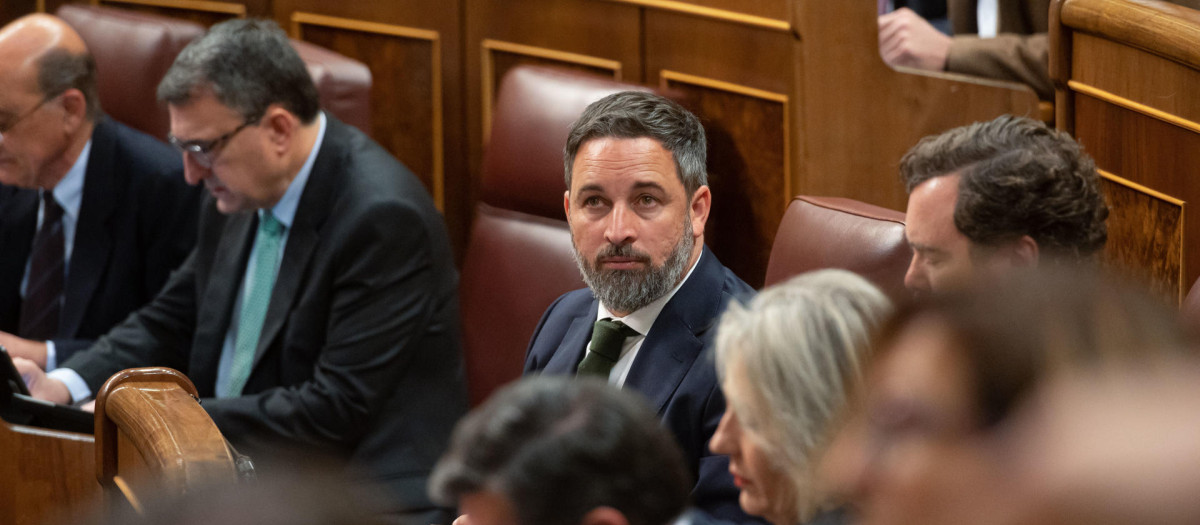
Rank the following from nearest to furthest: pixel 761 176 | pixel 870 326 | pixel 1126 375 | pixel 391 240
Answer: pixel 1126 375 < pixel 870 326 < pixel 391 240 < pixel 761 176

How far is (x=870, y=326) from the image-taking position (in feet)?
2.52

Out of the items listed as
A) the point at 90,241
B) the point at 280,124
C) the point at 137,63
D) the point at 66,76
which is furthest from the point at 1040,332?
the point at 137,63

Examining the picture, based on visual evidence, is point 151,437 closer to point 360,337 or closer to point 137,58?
point 360,337

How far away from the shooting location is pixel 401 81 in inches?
116

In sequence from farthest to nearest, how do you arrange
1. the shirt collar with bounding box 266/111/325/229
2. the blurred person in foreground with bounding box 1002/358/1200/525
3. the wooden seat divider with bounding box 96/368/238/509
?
the shirt collar with bounding box 266/111/325/229
the wooden seat divider with bounding box 96/368/238/509
the blurred person in foreground with bounding box 1002/358/1200/525

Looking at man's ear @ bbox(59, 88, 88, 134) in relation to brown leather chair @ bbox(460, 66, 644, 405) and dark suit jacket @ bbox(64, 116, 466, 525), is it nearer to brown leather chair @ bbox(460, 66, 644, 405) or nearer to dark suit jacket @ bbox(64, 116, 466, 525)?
dark suit jacket @ bbox(64, 116, 466, 525)

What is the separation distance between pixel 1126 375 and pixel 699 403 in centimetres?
89

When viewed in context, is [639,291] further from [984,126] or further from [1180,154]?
[1180,154]

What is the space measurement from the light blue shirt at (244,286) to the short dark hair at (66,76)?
56 centimetres

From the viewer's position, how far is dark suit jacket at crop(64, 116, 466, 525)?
1924 millimetres

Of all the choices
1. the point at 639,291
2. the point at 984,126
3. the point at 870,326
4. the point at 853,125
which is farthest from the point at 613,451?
the point at 853,125

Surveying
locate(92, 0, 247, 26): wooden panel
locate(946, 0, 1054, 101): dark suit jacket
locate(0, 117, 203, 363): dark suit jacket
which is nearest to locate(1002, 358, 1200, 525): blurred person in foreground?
locate(946, 0, 1054, 101): dark suit jacket

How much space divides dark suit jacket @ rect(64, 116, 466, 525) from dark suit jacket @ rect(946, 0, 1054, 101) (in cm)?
92

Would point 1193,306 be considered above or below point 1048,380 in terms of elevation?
below
